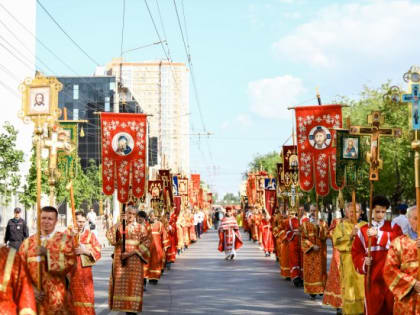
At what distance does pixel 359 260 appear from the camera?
8.95 metres

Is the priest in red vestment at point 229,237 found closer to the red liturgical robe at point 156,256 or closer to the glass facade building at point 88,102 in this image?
the red liturgical robe at point 156,256

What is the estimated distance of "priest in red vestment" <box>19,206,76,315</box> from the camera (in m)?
7.23

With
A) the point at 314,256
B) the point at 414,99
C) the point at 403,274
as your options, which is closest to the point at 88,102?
the point at 314,256

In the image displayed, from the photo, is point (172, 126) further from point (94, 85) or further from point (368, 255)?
point (368, 255)

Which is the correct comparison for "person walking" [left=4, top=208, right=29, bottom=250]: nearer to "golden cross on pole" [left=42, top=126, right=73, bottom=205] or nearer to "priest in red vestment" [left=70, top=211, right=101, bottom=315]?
"priest in red vestment" [left=70, top=211, right=101, bottom=315]

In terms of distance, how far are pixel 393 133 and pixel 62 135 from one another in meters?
3.99

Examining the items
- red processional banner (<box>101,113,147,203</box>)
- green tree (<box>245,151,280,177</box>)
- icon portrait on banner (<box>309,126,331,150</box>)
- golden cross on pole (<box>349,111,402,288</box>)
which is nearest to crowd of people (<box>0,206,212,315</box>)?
red processional banner (<box>101,113,147,203</box>)

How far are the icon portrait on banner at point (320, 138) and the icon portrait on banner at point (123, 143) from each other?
12.7ft

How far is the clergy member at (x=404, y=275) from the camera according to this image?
22.5ft

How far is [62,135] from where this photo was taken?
9477 millimetres

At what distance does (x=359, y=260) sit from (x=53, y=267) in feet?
11.8

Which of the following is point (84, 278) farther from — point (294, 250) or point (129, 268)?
point (294, 250)

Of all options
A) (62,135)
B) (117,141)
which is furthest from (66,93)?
(62,135)

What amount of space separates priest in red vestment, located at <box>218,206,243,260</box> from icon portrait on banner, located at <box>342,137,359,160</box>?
13598 millimetres
